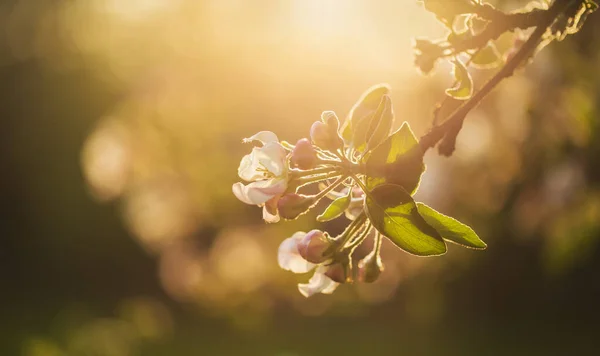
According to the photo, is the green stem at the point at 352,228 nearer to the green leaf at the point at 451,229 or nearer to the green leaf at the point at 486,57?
the green leaf at the point at 451,229

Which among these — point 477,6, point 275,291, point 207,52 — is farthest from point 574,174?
point 207,52

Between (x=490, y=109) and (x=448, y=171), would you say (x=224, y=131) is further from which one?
(x=490, y=109)

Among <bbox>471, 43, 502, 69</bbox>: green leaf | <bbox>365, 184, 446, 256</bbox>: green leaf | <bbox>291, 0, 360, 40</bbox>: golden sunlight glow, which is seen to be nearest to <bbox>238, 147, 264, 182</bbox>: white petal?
<bbox>365, 184, 446, 256</bbox>: green leaf

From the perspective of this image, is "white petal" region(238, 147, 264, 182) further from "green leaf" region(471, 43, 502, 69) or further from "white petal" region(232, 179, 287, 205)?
"green leaf" region(471, 43, 502, 69)

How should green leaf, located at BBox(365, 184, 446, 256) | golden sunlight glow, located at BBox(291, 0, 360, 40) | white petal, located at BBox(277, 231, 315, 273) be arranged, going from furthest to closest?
golden sunlight glow, located at BBox(291, 0, 360, 40)
white petal, located at BBox(277, 231, 315, 273)
green leaf, located at BBox(365, 184, 446, 256)

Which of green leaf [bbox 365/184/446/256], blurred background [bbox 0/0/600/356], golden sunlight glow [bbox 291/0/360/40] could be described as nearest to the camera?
green leaf [bbox 365/184/446/256]

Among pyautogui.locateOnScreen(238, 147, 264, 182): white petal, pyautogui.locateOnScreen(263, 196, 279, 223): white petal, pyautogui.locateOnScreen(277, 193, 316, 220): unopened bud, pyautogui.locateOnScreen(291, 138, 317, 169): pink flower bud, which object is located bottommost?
pyautogui.locateOnScreen(277, 193, 316, 220): unopened bud

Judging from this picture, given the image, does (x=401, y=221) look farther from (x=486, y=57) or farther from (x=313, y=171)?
(x=486, y=57)
